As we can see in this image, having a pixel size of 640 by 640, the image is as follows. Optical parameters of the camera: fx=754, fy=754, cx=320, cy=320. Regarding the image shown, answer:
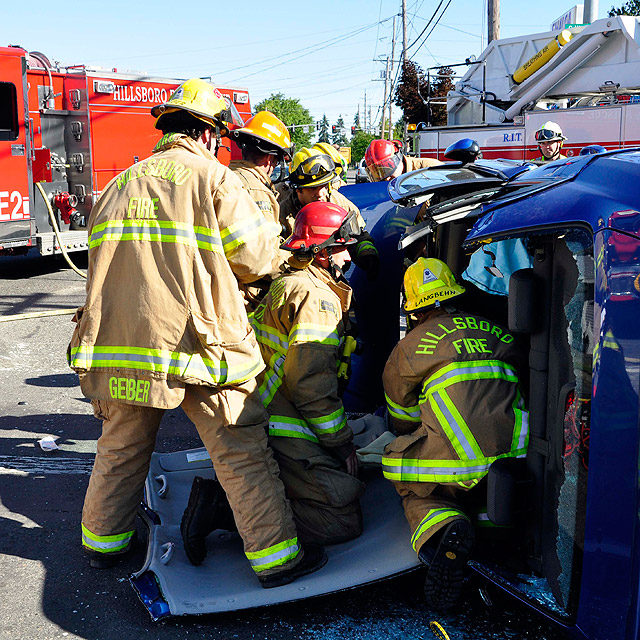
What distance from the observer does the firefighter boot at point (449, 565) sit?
98.6 inches

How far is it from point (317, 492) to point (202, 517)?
48 centimetres

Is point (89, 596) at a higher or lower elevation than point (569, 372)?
lower

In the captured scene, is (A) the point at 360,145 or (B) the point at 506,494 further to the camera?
(A) the point at 360,145

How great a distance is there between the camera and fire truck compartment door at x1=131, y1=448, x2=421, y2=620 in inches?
105

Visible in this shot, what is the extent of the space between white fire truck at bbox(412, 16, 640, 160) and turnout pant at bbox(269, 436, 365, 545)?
315 inches

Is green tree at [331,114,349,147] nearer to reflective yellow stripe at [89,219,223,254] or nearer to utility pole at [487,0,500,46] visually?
utility pole at [487,0,500,46]

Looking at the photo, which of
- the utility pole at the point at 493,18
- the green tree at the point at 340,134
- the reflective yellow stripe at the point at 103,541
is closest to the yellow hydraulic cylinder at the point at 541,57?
the utility pole at the point at 493,18

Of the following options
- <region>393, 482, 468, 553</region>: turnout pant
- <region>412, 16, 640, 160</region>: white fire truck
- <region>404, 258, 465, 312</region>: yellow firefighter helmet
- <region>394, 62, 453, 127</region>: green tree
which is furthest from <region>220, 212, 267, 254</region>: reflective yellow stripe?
<region>394, 62, 453, 127</region>: green tree

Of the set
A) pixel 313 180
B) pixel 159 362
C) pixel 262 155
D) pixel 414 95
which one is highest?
pixel 414 95

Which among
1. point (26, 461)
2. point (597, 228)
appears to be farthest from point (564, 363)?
point (26, 461)

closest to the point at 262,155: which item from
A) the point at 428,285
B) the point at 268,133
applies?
the point at 268,133

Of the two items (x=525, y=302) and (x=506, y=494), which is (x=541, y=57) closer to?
(x=525, y=302)

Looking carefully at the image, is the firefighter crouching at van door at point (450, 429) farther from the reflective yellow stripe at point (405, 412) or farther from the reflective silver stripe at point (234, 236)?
the reflective silver stripe at point (234, 236)

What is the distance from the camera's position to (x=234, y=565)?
119 inches
